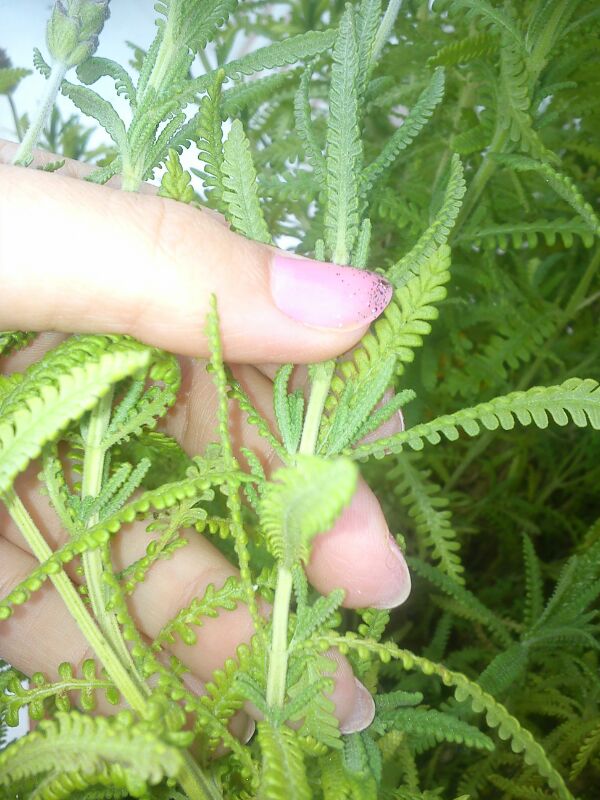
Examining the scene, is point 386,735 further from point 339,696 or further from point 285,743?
point 285,743

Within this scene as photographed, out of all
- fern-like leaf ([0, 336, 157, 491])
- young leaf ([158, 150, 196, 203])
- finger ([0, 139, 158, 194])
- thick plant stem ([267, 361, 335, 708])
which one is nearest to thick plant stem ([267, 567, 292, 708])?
thick plant stem ([267, 361, 335, 708])

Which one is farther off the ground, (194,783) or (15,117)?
(15,117)

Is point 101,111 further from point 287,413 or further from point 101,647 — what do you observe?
point 101,647

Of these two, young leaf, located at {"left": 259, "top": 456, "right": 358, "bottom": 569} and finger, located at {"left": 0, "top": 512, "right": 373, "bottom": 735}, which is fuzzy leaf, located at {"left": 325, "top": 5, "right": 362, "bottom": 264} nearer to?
young leaf, located at {"left": 259, "top": 456, "right": 358, "bottom": 569}

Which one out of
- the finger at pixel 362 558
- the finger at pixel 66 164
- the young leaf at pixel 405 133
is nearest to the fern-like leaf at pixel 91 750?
the finger at pixel 362 558

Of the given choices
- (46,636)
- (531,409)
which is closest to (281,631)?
(531,409)
